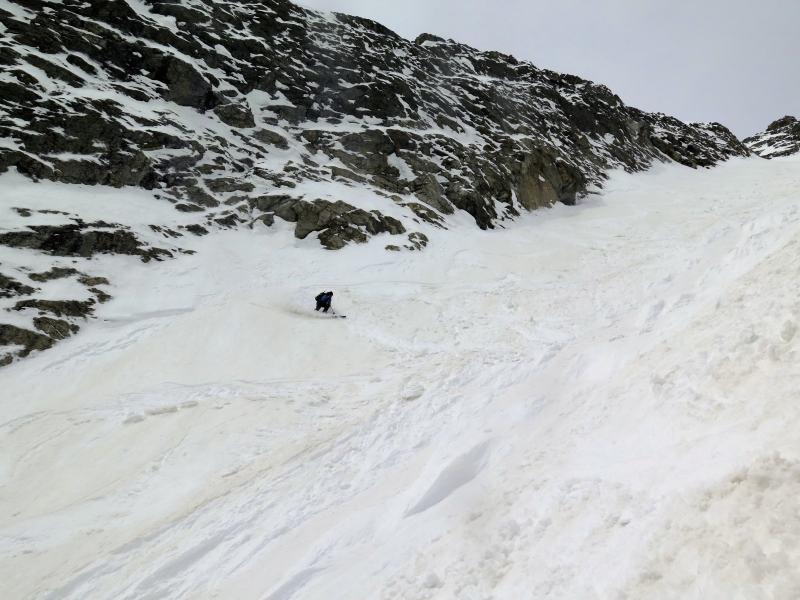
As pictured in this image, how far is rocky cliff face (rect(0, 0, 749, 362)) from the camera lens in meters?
19.7

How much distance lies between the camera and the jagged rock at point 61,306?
42.9 ft

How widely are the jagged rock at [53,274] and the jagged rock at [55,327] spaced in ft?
7.62

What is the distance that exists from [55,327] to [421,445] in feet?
43.0

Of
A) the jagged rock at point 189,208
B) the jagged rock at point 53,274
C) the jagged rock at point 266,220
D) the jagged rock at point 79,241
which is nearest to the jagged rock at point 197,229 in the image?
the jagged rock at point 189,208

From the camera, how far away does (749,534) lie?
8.41 ft

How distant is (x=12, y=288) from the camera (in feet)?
43.9

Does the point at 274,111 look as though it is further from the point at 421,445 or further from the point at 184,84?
the point at 421,445

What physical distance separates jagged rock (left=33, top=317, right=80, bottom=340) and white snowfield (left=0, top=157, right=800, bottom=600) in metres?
0.36

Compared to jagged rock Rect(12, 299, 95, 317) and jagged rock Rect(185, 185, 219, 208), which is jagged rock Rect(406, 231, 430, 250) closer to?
jagged rock Rect(185, 185, 219, 208)

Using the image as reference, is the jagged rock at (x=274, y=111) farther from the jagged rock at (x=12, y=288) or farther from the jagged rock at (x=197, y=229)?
the jagged rock at (x=12, y=288)

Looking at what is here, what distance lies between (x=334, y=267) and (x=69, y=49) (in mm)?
24433

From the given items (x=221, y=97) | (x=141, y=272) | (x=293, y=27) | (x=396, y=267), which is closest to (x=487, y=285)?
(x=396, y=267)

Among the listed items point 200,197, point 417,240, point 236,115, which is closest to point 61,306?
point 200,197

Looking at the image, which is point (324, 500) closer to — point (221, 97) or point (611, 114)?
point (221, 97)
